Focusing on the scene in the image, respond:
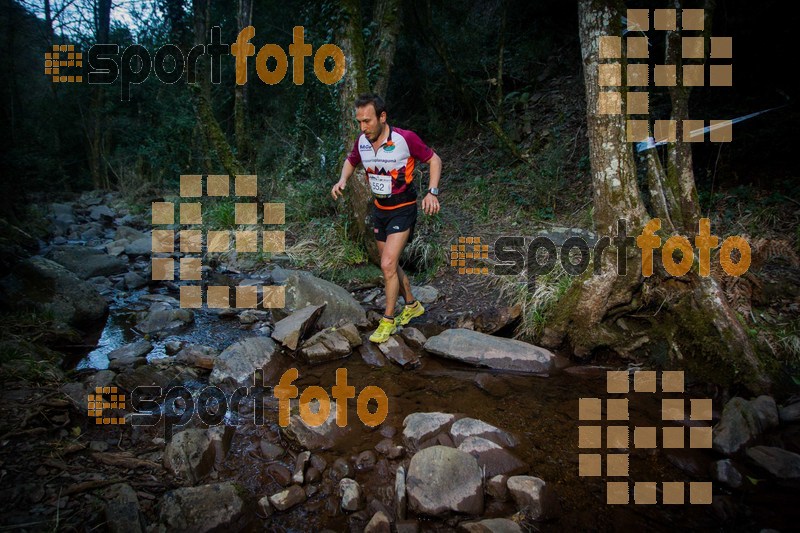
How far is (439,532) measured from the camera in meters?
2.06

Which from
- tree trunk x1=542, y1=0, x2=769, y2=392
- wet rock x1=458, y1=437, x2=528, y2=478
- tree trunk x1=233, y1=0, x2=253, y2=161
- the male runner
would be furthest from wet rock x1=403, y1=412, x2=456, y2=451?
tree trunk x1=233, y1=0, x2=253, y2=161

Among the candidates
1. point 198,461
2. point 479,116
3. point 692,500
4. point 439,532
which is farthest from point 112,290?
point 479,116

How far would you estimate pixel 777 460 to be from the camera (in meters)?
2.39

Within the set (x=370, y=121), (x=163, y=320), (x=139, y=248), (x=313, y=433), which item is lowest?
(x=313, y=433)

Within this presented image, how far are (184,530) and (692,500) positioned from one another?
2.68 metres

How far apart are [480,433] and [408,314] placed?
5.92 feet

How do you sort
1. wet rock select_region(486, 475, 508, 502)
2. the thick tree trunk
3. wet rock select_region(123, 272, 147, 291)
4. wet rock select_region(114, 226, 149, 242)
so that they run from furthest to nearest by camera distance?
wet rock select_region(114, 226, 149, 242) → wet rock select_region(123, 272, 147, 291) → the thick tree trunk → wet rock select_region(486, 475, 508, 502)

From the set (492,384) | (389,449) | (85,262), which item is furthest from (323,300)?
(85,262)

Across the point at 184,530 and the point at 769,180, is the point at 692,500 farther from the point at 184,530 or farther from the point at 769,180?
the point at 769,180

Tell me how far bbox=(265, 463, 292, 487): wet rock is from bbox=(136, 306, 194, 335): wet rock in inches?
103

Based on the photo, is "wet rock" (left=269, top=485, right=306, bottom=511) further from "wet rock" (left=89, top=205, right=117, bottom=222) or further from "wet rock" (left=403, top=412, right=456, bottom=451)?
"wet rock" (left=89, top=205, right=117, bottom=222)

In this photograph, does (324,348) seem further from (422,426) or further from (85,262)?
(85,262)

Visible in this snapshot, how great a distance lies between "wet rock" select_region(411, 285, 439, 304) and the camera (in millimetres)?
4926

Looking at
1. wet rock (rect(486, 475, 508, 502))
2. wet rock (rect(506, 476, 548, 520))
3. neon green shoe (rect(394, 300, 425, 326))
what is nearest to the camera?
wet rock (rect(506, 476, 548, 520))
